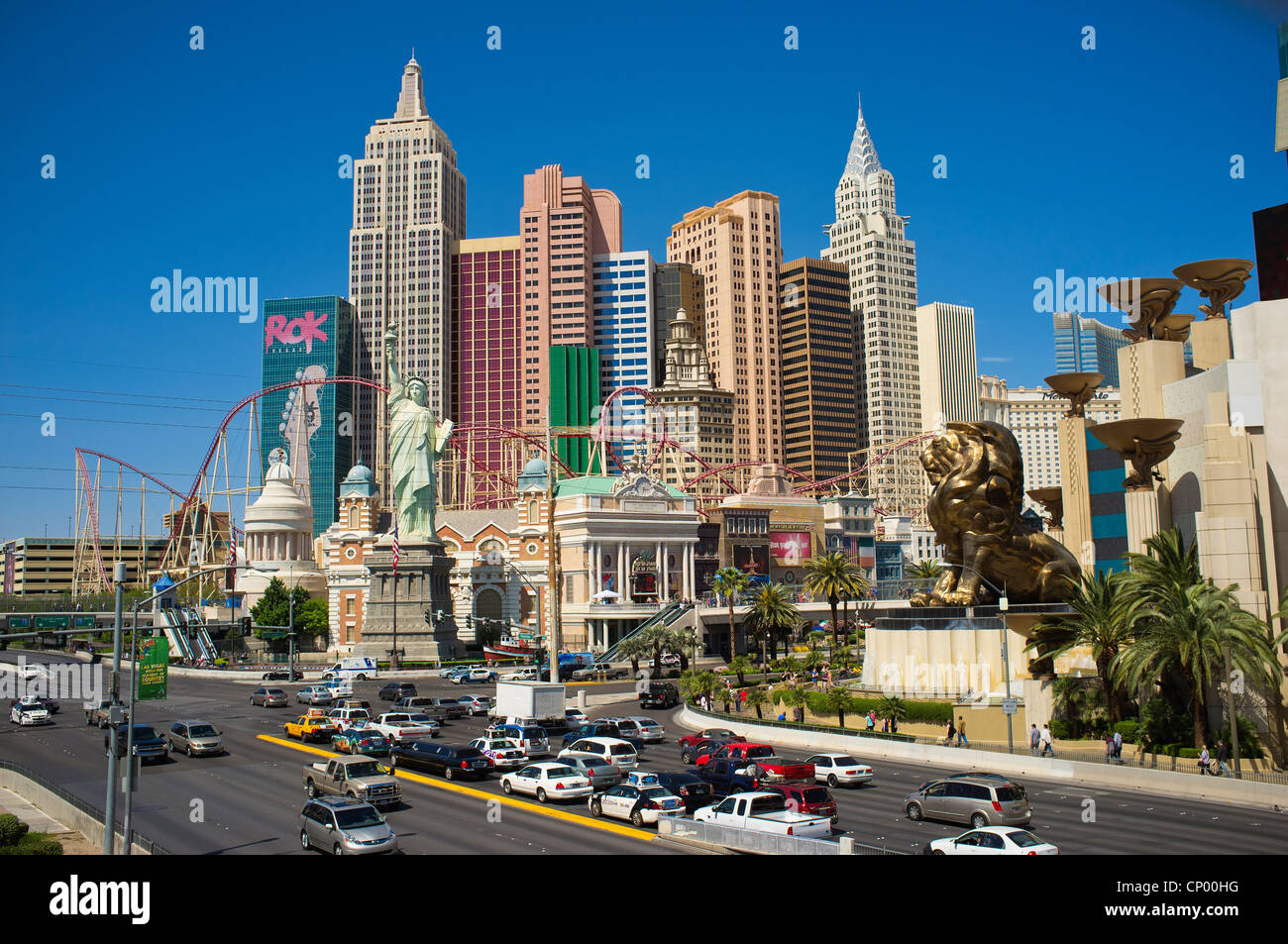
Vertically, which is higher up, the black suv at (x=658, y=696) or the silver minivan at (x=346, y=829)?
the silver minivan at (x=346, y=829)

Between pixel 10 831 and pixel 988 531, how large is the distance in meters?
38.6

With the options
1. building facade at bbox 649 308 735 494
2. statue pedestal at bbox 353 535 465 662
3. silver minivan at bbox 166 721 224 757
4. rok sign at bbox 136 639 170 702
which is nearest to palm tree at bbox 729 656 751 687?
statue pedestal at bbox 353 535 465 662

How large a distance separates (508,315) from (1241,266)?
153 m

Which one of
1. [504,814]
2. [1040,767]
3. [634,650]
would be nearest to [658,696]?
[634,650]

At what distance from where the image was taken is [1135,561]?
125 ft

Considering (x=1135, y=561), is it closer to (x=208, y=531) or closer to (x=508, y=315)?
(x=208, y=531)

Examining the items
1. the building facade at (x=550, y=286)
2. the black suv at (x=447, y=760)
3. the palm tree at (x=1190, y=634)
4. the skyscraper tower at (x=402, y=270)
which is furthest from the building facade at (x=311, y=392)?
the palm tree at (x=1190, y=634)

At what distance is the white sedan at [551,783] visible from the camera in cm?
3162

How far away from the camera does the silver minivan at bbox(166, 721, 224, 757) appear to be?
41.4 m

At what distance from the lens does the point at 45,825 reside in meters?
31.2

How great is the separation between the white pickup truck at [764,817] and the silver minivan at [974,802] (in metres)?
3.62

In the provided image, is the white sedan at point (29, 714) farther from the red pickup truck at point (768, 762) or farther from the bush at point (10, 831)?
the red pickup truck at point (768, 762)

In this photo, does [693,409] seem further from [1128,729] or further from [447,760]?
[447,760]
